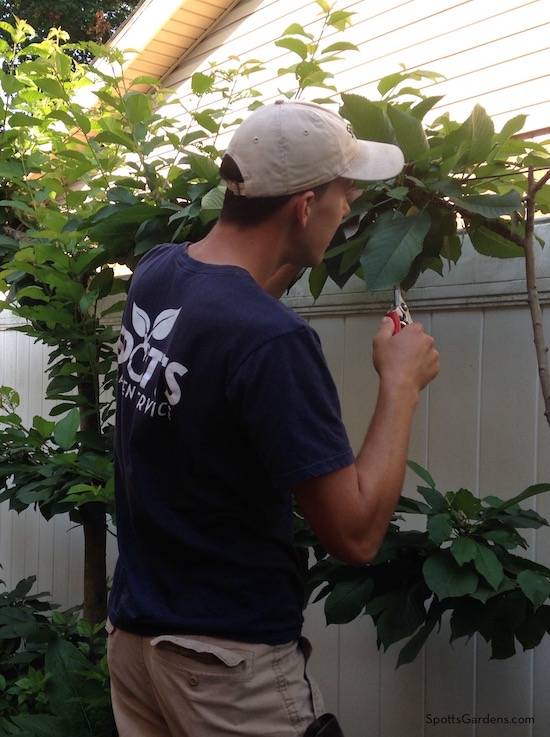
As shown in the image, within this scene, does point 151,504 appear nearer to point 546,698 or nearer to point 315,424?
point 315,424

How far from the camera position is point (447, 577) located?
1.98 meters

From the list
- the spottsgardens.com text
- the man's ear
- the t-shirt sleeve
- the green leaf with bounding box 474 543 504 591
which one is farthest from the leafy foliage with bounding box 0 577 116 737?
the man's ear

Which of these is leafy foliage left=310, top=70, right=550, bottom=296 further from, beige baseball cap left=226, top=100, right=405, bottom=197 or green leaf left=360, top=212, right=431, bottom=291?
beige baseball cap left=226, top=100, right=405, bottom=197

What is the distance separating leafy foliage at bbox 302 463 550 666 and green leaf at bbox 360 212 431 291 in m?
0.56

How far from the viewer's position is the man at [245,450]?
4.60 feet

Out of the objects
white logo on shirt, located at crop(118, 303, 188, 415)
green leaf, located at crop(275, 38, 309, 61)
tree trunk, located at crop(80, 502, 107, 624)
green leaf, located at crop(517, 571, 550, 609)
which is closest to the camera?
white logo on shirt, located at crop(118, 303, 188, 415)

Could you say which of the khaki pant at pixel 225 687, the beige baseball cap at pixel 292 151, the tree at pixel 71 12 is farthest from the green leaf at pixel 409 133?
the tree at pixel 71 12

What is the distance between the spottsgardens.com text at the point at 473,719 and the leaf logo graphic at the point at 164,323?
5.30 ft

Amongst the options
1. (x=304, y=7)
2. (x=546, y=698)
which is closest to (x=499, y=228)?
(x=546, y=698)

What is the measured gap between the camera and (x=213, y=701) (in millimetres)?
1540

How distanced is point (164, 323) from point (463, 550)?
90 centimetres

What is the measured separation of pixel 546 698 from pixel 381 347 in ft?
4.26

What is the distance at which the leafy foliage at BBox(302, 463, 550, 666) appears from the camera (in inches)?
76.6

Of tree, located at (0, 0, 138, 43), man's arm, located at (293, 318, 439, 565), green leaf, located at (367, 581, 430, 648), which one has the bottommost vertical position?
green leaf, located at (367, 581, 430, 648)
